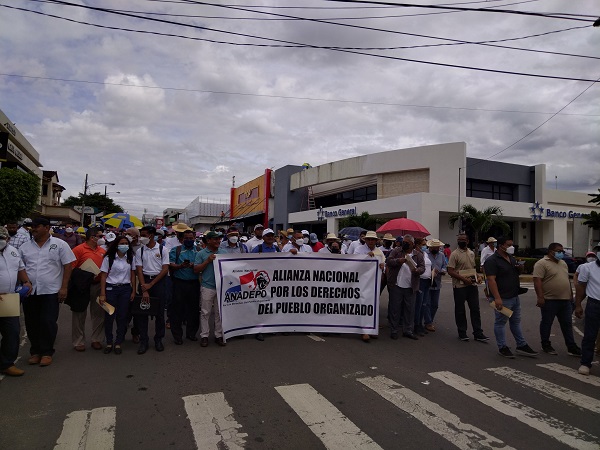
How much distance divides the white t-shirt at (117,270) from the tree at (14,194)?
21.7 metres

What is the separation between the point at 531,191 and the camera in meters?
36.2

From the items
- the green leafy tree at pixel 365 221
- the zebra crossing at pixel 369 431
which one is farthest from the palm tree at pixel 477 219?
the zebra crossing at pixel 369 431

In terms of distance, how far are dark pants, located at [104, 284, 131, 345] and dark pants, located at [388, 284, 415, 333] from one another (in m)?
4.45

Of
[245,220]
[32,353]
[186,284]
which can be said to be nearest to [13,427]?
[32,353]

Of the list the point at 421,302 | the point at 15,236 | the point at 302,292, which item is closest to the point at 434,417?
the point at 302,292

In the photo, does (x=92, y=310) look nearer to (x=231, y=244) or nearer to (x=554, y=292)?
(x=231, y=244)

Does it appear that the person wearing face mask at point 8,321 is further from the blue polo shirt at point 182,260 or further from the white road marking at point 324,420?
the white road marking at point 324,420

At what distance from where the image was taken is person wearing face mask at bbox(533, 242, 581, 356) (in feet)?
21.4

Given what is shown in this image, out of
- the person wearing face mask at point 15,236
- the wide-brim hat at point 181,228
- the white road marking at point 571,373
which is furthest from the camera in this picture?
the person wearing face mask at point 15,236

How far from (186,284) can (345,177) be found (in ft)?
101

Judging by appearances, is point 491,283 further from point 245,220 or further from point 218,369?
point 245,220

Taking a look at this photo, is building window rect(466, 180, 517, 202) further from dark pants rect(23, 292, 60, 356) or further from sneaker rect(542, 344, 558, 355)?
dark pants rect(23, 292, 60, 356)

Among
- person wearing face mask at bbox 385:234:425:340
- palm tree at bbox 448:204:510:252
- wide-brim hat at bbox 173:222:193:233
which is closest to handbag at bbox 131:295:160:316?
wide-brim hat at bbox 173:222:193:233

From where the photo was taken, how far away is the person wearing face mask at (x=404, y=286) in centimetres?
756
